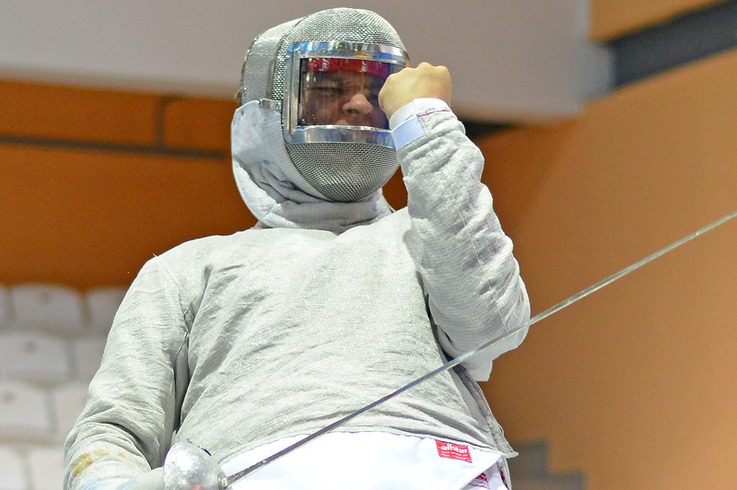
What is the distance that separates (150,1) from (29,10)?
312mm

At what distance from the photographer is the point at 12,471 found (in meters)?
3.06

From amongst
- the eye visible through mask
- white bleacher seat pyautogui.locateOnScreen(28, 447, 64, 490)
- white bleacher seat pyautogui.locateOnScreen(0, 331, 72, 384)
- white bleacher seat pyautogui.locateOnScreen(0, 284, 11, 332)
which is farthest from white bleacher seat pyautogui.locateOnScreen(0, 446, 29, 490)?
the eye visible through mask

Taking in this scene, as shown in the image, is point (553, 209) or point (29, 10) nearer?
point (29, 10)

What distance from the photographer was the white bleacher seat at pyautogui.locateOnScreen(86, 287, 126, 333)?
3.82 metres

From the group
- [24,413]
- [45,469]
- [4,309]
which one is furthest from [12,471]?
[4,309]

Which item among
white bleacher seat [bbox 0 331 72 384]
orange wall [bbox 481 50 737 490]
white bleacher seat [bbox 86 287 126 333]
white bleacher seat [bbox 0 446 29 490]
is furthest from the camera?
white bleacher seat [bbox 86 287 126 333]

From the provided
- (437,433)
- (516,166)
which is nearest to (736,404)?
(516,166)

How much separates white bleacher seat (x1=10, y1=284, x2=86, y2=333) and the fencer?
2.59 metres

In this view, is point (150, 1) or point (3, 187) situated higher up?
point (150, 1)

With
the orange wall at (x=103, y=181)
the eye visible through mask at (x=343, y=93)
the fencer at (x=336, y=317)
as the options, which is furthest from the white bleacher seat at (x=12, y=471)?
the eye visible through mask at (x=343, y=93)

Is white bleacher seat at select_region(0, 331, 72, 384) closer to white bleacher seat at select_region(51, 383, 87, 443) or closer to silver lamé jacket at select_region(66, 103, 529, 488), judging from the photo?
white bleacher seat at select_region(51, 383, 87, 443)

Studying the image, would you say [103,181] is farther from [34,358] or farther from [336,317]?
[336,317]

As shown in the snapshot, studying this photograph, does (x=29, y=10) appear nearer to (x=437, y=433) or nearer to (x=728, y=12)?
(x=728, y=12)

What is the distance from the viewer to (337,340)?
44.7 inches
